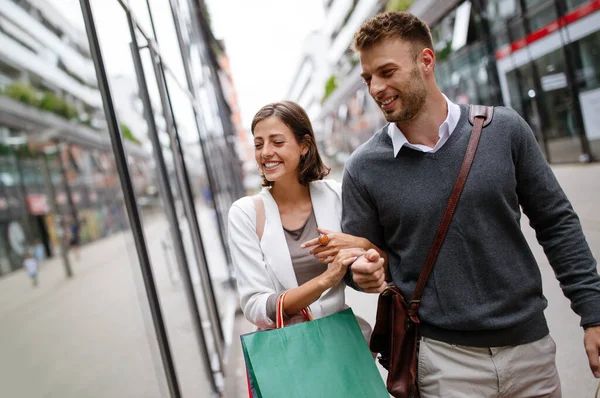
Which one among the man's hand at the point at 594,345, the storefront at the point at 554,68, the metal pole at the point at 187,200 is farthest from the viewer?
the storefront at the point at 554,68

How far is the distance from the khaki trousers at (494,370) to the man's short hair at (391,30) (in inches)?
39.4

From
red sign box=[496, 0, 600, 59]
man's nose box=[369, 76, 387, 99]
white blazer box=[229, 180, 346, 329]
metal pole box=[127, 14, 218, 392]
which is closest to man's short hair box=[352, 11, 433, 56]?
man's nose box=[369, 76, 387, 99]

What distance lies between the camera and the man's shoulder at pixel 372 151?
166 cm

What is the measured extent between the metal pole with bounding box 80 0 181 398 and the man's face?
1.09m

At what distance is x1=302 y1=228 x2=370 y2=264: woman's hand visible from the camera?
1530 millimetres

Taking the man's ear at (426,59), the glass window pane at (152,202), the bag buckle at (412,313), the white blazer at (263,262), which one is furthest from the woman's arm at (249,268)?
the glass window pane at (152,202)

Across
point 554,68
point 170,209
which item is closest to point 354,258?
point 170,209

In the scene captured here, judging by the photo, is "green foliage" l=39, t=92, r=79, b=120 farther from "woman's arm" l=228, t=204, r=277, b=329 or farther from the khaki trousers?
the khaki trousers

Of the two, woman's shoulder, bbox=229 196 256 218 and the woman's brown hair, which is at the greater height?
the woman's brown hair

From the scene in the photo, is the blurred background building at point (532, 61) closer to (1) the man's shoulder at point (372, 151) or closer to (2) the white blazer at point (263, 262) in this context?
(1) the man's shoulder at point (372, 151)

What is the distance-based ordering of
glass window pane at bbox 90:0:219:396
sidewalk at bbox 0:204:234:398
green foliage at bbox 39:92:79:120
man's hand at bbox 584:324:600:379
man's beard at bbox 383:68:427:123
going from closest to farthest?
sidewalk at bbox 0:204:234:398
green foliage at bbox 39:92:79:120
man's hand at bbox 584:324:600:379
man's beard at bbox 383:68:427:123
glass window pane at bbox 90:0:219:396

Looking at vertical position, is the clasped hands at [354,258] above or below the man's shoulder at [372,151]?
below

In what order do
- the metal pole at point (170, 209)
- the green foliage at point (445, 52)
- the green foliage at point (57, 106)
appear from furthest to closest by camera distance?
the green foliage at point (445, 52), the metal pole at point (170, 209), the green foliage at point (57, 106)

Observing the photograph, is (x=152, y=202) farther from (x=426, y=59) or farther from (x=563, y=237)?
(x=563, y=237)
